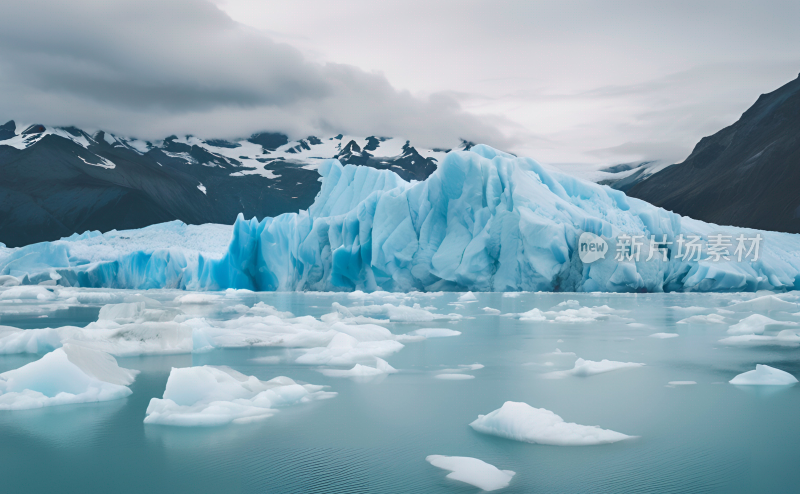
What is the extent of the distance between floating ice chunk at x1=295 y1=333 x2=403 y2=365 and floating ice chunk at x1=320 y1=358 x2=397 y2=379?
0.50 meters

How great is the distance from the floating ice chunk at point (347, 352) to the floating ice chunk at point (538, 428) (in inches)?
101

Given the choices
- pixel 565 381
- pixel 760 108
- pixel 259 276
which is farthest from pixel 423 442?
pixel 760 108

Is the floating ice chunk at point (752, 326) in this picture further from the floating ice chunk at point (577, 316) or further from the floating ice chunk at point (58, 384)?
the floating ice chunk at point (58, 384)

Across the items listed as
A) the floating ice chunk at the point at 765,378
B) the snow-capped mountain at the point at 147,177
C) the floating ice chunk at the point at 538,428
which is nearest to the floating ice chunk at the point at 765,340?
the floating ice chunk at the point at 765,378

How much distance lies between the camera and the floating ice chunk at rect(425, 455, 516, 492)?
2471mm

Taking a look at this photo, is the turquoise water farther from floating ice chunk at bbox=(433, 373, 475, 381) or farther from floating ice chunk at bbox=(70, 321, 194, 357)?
floating ice chunk at bbox=(70, 321, 194, 357)

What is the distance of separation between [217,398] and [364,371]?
157 cm

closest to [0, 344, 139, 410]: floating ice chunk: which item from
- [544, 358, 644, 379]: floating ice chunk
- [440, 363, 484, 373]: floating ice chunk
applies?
[440, 363, 484, 373]: floating ice chunk

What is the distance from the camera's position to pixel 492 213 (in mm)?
18781

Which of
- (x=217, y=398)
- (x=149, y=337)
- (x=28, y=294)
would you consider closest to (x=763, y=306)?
(x=149, y=337)

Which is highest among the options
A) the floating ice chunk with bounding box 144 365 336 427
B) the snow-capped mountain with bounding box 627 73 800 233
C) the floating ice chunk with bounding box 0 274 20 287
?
the snow-capped mountain with bounding box 627 73 800 233

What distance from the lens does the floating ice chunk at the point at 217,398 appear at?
347 centimetres

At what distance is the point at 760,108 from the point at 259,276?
79.2 m

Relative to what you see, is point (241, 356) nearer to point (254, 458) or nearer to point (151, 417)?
point (151, 417)
